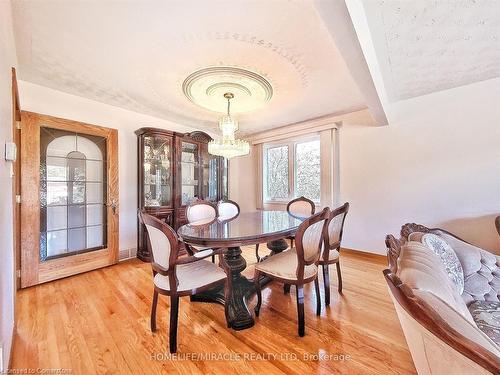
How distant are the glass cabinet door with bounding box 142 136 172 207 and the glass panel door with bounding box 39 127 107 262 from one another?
1.78 feet

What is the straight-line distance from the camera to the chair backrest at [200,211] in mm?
2721

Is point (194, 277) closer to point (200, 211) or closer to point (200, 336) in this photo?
point (200, 336)

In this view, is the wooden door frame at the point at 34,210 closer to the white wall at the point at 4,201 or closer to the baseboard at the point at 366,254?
the white wall at the point at 4,201

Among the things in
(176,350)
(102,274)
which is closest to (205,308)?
(176,350)

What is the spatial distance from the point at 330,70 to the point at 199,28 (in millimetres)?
1297

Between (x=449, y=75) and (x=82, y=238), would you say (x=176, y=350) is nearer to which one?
(x=82, y=238)

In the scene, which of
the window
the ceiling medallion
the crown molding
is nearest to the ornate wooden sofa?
the ceiling medallion

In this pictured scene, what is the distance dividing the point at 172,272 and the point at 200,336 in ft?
1.92

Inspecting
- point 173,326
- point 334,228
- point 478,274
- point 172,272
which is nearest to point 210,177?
point 334,228

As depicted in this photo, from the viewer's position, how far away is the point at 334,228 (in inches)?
80.4

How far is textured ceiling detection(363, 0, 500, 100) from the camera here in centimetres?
137

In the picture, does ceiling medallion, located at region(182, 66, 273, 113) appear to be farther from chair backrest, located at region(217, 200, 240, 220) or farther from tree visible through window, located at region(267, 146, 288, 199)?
tree visible through window, located at region(267, 146, 288, 199)

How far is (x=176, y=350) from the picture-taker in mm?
1398

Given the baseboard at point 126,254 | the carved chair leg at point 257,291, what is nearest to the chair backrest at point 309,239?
the carved chair leg at point 257,291
